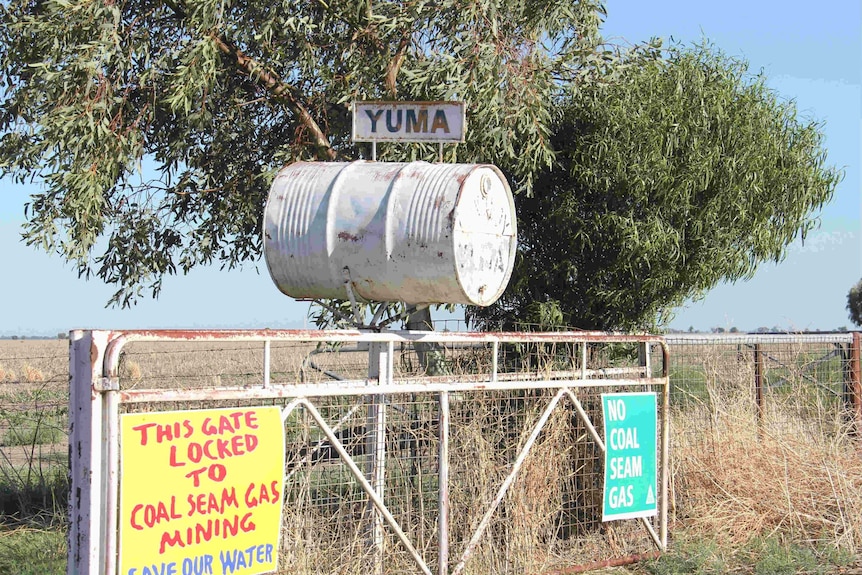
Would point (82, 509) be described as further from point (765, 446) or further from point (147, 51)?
point (147, 51)

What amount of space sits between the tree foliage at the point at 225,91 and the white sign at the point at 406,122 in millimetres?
2746

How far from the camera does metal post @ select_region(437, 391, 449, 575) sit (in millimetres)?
6645

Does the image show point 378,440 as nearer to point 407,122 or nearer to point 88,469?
point 88,469

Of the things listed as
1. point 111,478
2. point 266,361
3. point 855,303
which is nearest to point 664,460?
point 266,361

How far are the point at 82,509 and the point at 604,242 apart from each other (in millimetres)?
6856

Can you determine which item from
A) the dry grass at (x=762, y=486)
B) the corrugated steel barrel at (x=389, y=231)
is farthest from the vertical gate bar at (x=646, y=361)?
the corrugated steel barrel at (x=389, y=231)

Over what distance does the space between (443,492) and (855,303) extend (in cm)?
6003

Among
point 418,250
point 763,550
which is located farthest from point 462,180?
point 763,550

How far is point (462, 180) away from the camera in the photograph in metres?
6.89

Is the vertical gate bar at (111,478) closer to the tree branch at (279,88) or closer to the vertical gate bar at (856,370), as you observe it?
the tree branch at (279,88)

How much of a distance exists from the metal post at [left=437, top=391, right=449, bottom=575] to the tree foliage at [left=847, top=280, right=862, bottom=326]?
57.8m

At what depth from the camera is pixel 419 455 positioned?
6.89 m

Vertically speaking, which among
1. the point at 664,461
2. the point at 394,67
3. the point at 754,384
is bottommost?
the point at 664,461

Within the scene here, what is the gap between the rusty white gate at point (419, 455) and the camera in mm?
5051
